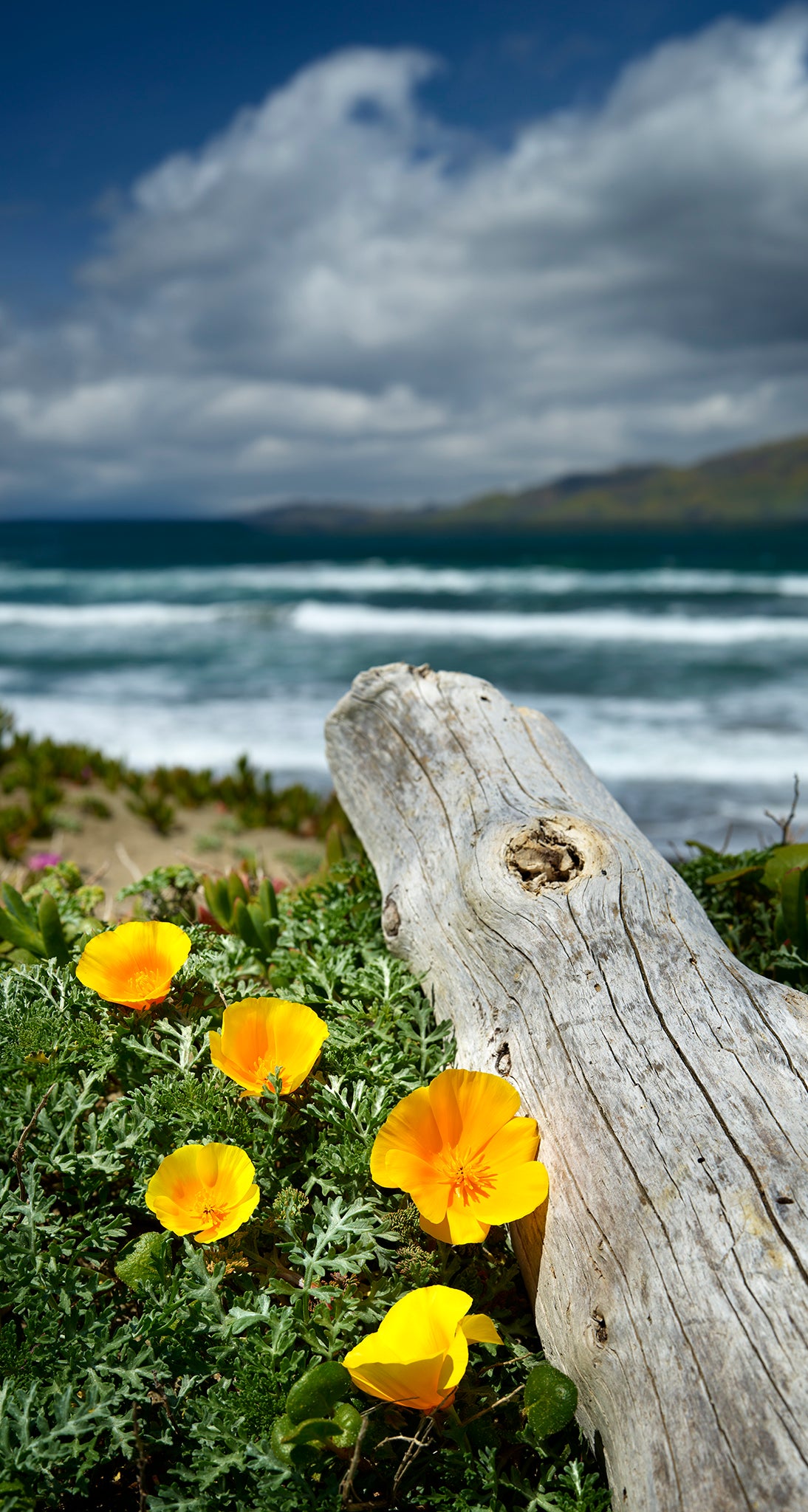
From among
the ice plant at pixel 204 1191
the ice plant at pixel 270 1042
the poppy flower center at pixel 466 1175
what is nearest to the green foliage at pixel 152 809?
the ice plant at pixel 270 1042

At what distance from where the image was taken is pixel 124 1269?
1483 millimetres

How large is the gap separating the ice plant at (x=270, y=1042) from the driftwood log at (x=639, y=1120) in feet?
1.29

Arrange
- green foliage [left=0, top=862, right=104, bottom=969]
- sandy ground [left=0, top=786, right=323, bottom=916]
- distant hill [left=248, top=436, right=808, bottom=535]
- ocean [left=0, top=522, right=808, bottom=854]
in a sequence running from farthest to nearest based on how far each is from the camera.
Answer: distant hill [left=248, top=436, right=808, bottom=535] → ocean [left=0, top=522, right=808, bottom=854] → sandy ground [left=0, top=786, right=323, bottom=916] → green foliage [left=0, top=862, right=104, bottom=969]

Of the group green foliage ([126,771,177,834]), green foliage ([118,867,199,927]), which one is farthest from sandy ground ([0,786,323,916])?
green foliage ([118,867,199,927])

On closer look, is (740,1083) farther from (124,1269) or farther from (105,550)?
(105,550)

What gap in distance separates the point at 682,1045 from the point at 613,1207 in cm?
32

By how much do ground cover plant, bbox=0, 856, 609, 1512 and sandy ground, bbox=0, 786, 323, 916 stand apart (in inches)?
150

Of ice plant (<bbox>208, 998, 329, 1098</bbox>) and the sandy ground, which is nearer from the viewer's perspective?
ice plant (<bbox>208, 998, 329, 1098</bbox>)

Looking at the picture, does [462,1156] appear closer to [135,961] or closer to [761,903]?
[135,961]

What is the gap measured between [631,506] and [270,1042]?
146303 millimetres

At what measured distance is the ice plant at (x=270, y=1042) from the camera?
165 cm

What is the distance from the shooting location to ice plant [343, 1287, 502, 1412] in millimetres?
1233

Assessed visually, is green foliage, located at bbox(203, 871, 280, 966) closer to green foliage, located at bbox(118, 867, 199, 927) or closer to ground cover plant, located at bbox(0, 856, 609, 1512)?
green foliage, located at bbox(118, 867, 199, 927)

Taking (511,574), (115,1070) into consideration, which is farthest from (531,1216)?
(511,574)
